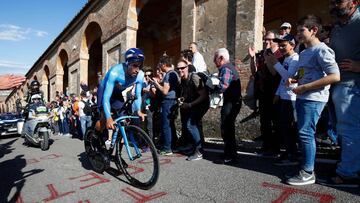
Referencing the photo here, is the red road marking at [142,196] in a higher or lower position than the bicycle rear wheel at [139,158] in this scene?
lower

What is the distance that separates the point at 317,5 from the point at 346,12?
7453 mm

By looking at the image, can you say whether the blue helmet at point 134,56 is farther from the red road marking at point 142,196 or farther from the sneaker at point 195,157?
the sneaker at point 195,157

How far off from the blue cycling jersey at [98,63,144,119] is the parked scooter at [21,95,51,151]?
435cm

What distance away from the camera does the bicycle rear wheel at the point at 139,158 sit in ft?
11.1

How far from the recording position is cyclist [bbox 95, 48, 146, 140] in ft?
12.7

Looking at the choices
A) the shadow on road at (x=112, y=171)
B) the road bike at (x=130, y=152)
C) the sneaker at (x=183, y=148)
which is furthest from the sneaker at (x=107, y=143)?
Answer: the sneaker at (x=183, y=148)

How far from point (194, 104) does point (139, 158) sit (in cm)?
146

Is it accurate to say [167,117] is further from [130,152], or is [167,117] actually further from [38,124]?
[38,124]

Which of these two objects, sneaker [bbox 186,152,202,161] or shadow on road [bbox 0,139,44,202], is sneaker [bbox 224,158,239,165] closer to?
sneaker [bbox 186,152,202,161]

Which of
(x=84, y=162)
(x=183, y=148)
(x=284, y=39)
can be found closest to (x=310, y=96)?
(x=284, y=39)

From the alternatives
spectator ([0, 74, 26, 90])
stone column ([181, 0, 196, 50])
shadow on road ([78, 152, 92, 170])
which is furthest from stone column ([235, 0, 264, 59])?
spectator ([0, 74, 26, 90])

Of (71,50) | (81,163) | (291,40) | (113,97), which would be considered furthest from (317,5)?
(71,50)

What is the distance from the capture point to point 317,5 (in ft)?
31.4

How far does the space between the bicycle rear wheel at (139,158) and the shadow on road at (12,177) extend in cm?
144
